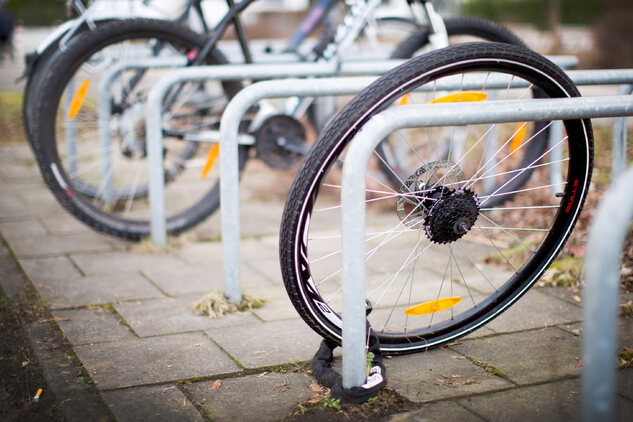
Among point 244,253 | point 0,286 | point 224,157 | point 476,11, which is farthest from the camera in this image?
point 476,11

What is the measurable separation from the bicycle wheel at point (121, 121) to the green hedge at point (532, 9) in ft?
71.0

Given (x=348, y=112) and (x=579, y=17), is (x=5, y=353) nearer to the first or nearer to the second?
(x=348, y=112)

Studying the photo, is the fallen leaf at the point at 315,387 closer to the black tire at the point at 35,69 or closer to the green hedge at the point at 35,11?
the black tire at the point at 35,69

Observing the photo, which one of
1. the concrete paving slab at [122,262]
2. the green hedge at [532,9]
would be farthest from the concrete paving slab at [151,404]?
the green hedge at [532,9]

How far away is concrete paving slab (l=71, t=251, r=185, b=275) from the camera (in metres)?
3.66

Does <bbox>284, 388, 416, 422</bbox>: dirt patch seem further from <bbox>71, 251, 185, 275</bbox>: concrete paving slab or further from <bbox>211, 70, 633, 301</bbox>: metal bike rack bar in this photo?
<bbox>71, 251, 185, 275</bbox>: concrete paving slab

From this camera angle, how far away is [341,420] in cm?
205

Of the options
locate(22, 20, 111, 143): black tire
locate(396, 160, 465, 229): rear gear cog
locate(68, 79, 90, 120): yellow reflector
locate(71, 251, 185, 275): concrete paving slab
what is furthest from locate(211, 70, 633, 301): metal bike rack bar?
locate(22, 20, 111, 143): black tire

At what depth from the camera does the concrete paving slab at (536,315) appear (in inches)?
111

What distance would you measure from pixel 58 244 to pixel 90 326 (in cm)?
141

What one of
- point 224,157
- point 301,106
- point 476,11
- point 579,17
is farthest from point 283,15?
point 224,157

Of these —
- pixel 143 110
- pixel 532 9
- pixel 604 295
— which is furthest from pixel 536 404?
pixel 532 9

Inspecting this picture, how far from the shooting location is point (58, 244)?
412 cm

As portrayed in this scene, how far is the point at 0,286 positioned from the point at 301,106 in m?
2.13
